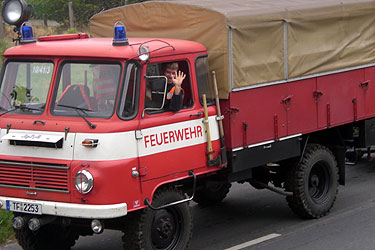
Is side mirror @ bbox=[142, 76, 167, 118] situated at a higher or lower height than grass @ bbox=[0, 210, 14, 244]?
higher

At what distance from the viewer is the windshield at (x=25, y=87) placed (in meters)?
7.80

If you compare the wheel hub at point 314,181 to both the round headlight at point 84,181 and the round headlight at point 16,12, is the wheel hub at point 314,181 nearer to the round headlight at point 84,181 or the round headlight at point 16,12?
the round headlight at point 84,181

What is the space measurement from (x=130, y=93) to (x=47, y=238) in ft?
7.21

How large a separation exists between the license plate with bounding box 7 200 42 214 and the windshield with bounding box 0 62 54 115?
3.18 feet

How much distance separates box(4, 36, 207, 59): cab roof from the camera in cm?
742

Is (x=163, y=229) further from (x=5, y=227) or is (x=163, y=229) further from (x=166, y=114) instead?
(x=5, y=227)

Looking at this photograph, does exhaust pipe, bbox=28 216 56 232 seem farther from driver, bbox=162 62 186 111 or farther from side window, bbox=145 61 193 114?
driver, bbox=162 62 186 111

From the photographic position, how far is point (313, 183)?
988 centimetres

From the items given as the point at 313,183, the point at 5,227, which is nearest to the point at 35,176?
the point at 5,227

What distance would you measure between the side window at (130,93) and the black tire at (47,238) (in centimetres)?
186

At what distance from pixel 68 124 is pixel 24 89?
97cm

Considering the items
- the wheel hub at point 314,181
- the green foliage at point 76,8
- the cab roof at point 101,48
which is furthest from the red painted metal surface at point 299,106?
the green foliage at point 76,8

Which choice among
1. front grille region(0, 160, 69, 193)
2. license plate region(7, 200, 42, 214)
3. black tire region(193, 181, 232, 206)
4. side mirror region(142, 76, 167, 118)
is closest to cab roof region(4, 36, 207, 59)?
→ side mirror region(142, 76, 167, 118)

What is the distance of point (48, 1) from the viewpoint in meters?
25.6
